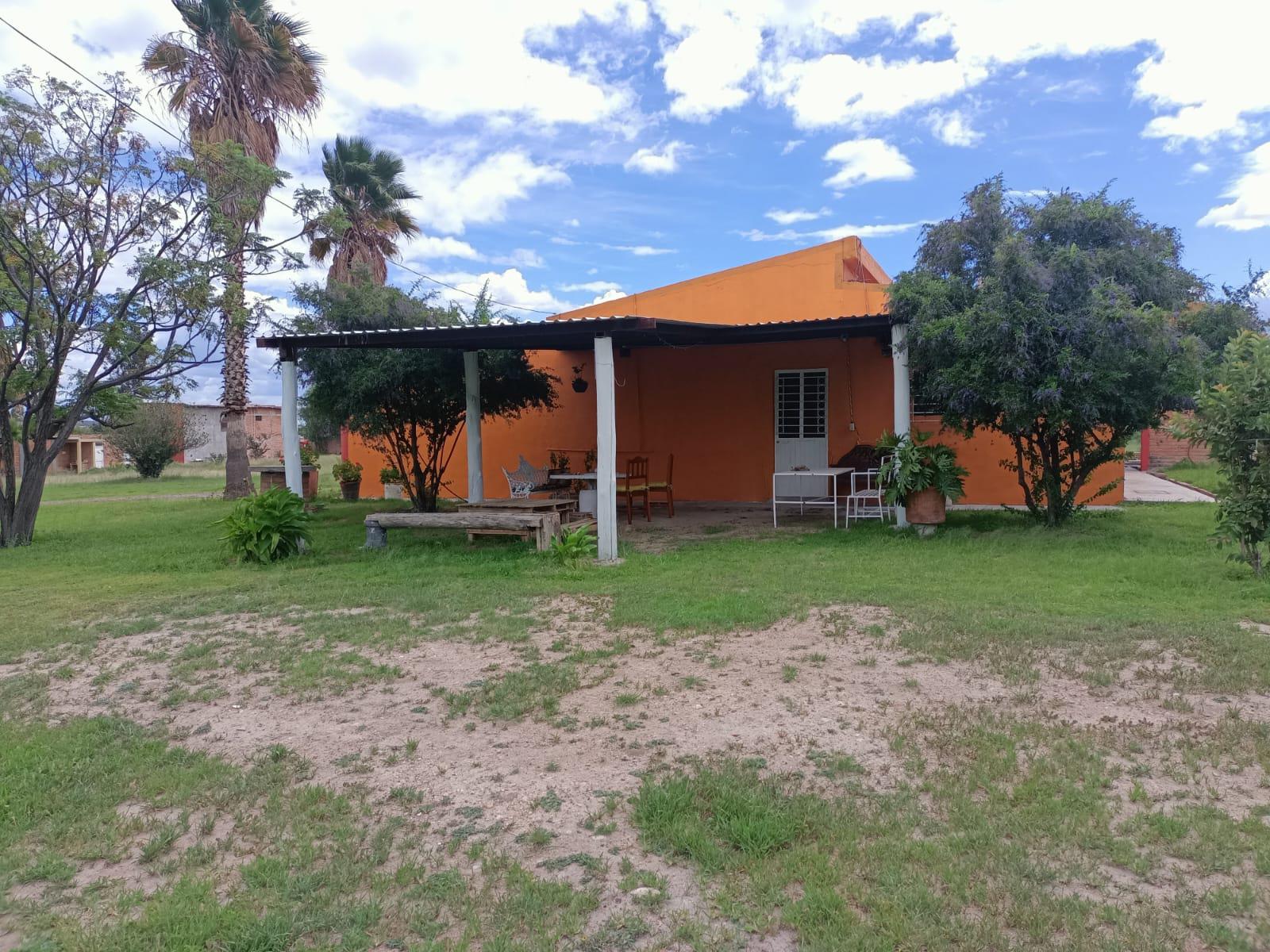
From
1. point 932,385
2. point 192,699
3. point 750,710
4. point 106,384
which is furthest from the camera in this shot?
point 106,384

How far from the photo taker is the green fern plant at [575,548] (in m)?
7.96

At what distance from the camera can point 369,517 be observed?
9305mm

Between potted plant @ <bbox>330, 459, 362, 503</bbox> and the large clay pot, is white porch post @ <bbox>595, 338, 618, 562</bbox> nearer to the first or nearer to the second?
the large clay pot

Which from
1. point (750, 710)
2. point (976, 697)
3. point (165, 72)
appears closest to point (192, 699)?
point (750, 710)

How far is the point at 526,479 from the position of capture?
38.0 feet

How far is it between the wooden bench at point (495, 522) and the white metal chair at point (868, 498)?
3644 mm

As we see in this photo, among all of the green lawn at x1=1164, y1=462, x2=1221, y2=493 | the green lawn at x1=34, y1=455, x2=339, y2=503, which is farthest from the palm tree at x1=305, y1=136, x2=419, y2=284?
the green lawn at x1=1164, y1=462, x2=1221, y2=493

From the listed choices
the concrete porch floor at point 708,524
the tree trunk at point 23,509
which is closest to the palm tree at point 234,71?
the tree trunk at point 23,509

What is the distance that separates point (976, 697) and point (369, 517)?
7060 mm

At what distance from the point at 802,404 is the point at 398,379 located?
607 centimetres

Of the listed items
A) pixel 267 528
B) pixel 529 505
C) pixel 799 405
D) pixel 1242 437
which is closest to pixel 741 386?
pixel 799 405

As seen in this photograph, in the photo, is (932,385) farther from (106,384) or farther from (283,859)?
(106,384)

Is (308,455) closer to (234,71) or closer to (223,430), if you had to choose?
(234,71)

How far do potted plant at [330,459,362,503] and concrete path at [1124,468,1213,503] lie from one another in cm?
1316
